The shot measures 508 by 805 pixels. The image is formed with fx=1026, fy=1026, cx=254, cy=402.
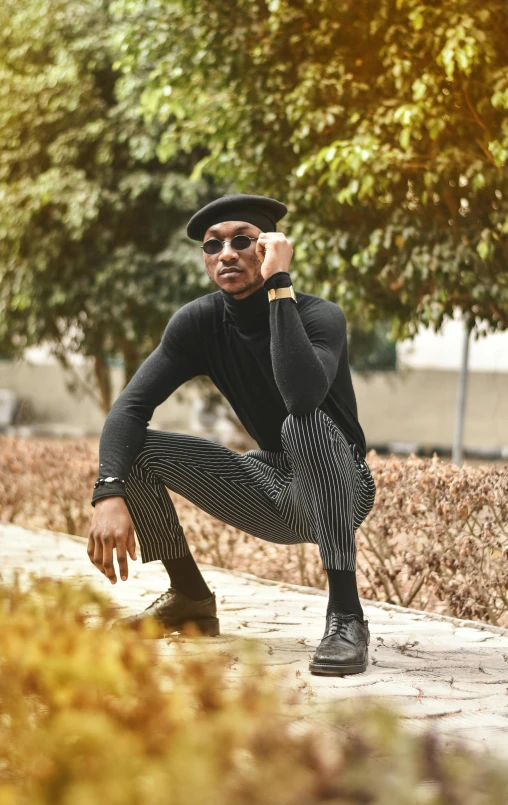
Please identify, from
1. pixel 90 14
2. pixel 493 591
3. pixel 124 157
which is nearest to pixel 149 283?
pixel 124 157

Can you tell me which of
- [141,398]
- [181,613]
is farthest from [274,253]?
[181,613]

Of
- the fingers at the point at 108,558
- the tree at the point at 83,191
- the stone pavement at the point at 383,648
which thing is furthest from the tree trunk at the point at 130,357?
the fingers at the point at 108,558

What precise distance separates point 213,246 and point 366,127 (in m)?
4.15

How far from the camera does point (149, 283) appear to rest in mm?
13297

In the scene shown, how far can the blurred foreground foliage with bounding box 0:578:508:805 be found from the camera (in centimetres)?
135

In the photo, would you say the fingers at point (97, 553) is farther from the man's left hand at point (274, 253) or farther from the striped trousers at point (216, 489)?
the man's left hand at point (274, 253)

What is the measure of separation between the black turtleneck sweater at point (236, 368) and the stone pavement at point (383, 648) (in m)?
0.80

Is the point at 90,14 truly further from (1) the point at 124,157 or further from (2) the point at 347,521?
(2) the point at 347,521

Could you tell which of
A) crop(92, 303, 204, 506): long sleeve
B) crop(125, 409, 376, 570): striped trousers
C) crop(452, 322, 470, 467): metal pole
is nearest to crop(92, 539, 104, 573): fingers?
crop(92, 303, 204, 506): long sleeve

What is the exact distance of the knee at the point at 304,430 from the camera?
11.9 ft

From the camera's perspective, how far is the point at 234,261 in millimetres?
3947

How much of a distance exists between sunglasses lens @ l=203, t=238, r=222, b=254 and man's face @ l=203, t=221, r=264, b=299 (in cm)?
1

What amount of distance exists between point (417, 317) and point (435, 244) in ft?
2.72

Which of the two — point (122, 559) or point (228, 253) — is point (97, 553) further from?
point (228, 253)
